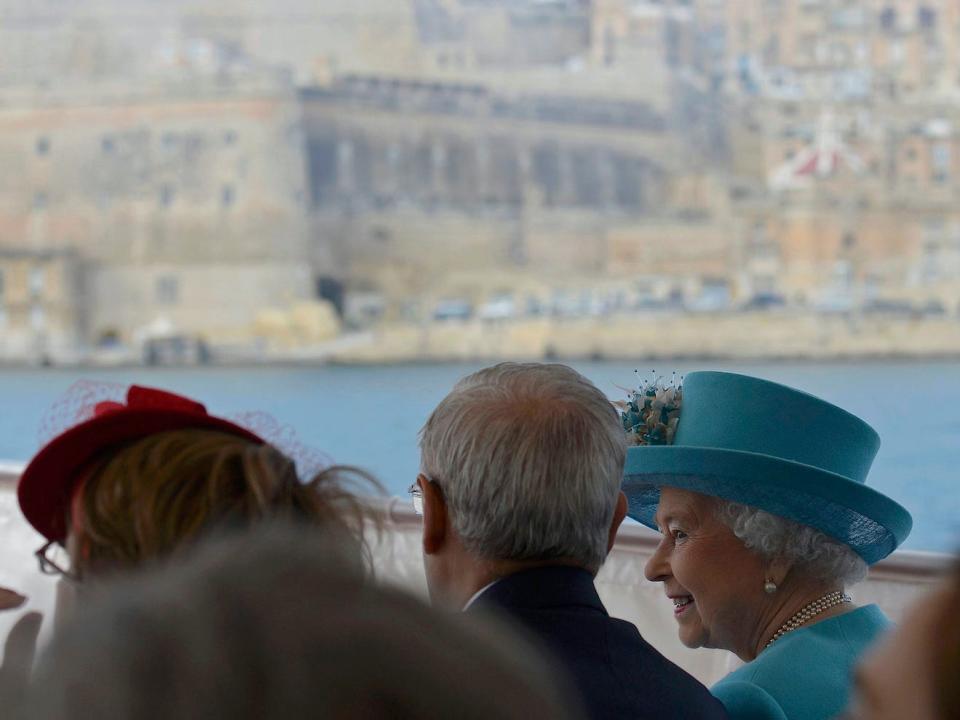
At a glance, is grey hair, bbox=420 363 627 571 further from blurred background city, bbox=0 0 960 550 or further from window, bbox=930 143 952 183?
window, bbox=930 143 952 183

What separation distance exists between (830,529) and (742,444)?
11cm

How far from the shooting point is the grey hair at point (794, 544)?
124 centimetres

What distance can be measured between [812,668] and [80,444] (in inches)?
24.7

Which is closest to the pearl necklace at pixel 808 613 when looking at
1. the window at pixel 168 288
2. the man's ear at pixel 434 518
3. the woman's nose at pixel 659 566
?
the woman's nose at pixel 659 566

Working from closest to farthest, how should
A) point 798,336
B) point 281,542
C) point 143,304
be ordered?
point 281,542, point 798,336, point 143,304

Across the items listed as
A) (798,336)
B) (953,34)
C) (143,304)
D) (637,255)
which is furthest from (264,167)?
(953,34)

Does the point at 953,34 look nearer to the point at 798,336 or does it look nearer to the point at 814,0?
the point at 814,0

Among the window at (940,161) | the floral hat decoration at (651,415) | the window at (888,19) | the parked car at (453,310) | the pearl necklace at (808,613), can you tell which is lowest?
the parked car at (453,310)

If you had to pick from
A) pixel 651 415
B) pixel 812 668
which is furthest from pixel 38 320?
pixel 812 668

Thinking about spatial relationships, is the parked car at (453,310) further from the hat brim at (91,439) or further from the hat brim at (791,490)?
the hat brim at (91,439)

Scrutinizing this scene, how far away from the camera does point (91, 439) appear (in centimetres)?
80

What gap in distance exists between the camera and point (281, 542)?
0.36 meters

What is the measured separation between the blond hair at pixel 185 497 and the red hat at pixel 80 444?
12 millimetres

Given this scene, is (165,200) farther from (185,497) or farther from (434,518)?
(185,497)
